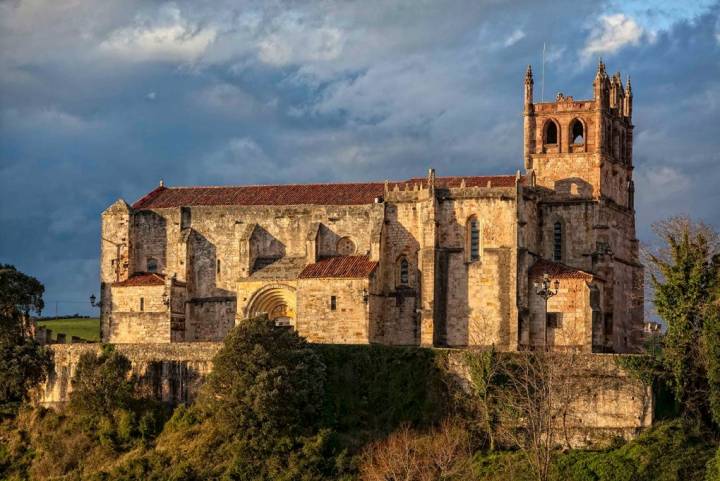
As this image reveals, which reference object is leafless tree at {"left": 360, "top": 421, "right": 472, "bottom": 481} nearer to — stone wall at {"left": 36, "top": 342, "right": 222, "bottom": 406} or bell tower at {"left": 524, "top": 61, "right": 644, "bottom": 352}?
stone wall at {"left": 36, "top": 342, "right": 222, "bottom": 406}

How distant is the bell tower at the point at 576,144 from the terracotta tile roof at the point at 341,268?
12324 mm

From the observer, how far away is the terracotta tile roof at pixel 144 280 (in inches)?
4021

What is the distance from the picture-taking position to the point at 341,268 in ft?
321

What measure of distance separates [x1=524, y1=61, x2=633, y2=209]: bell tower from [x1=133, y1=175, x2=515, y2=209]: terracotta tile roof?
2.85 meters

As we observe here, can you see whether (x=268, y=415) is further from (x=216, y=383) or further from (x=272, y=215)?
(x=272, y=215)

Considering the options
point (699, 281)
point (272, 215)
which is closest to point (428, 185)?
point (272, 215)

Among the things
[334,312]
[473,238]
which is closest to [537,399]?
[473,238]

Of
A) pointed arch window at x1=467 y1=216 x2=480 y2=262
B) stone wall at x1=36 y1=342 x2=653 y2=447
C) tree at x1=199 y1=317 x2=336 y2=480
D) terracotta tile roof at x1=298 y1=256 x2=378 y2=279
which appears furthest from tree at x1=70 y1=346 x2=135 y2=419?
pointed arch window at x1=467 y1=216 x2=480 y2=262

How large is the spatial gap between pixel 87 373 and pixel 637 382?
29861 mm

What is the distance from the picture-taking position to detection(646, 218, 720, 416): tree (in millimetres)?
83938

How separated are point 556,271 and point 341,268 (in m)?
12.7

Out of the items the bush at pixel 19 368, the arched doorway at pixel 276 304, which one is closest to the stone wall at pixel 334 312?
the arched doorway at pixel 276 304

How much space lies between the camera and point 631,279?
340 ft

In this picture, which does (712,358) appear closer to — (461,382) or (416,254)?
(461,382)
